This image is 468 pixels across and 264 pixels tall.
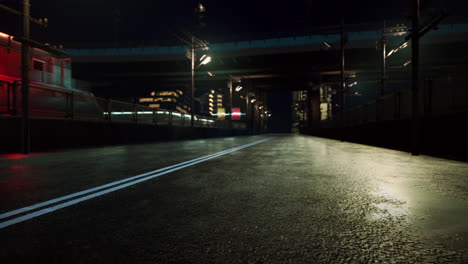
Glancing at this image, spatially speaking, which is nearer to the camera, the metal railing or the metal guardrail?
the metal railing

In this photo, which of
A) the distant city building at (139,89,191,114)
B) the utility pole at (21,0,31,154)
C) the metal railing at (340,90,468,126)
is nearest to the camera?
the metal railing at (340,90,468,126)

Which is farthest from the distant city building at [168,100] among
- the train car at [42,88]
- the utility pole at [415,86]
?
the utility pole at [415,86]

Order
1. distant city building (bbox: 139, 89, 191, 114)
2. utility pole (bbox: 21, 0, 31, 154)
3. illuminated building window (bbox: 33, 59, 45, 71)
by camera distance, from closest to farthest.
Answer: utility pole (bbox: 21, 0, 31, 154) → illuminated building window (bbox: 33, 59, 45, 71) → distant city building (bbox: 139, 89, 191, 114)

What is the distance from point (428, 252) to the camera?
1.92 meters

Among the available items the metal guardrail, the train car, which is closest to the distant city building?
the train car

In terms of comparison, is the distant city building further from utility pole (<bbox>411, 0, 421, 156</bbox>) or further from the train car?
utility pole (<bbox>411, 0, 421, 156</bbox>)

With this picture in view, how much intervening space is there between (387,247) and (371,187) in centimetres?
243

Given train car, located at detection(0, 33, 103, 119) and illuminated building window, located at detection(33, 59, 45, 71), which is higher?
illuminated building window, located at detection(33, 59, 45, 71)

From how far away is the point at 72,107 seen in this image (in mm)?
11953

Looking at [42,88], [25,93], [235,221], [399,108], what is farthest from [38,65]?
[235,221]

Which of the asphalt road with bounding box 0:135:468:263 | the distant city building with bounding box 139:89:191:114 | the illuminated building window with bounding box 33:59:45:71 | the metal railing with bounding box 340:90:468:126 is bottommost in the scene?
the asphalt road with bounding box 0:135:468:263

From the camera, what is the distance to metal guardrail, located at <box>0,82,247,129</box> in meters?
10.1

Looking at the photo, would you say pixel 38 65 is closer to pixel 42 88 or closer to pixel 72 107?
pixel 42 88

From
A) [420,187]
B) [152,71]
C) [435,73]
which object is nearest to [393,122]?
[420,187]
